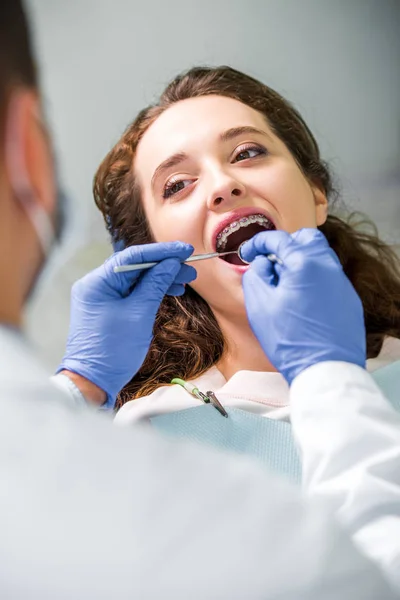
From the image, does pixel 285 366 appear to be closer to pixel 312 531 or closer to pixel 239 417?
pixel 239 417

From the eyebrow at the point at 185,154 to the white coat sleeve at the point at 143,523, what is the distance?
3.08ft

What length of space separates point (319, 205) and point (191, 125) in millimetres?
381

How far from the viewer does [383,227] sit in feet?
6.58

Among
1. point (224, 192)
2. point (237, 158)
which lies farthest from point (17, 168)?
point (237, 158)

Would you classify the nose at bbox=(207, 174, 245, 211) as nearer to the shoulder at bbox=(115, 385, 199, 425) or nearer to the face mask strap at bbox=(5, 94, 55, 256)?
the shoulder at bbox=(115, 385, 199, 425)

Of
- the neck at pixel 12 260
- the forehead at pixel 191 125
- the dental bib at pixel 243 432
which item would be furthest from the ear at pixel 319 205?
the neck at pixel 12 260

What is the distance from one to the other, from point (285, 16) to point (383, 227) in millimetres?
693

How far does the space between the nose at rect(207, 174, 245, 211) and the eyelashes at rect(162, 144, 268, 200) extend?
95 mm

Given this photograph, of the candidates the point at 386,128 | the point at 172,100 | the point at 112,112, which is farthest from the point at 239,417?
the point at 386,128

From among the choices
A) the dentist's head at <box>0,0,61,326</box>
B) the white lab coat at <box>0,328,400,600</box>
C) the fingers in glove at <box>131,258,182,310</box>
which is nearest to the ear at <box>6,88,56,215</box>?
the dentist's head at <box>0,0,61,326</box>

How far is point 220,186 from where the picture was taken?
52.8 inches

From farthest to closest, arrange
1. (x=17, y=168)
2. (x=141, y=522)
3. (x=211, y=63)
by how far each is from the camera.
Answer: (x=211, y=63) < (x=17, y=168) < (x=141, y=522)

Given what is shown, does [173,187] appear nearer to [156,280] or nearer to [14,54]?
[156,280]

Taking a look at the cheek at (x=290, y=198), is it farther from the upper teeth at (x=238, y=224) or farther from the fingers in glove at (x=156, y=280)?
the fingers in glove at (x=156, y=280)
